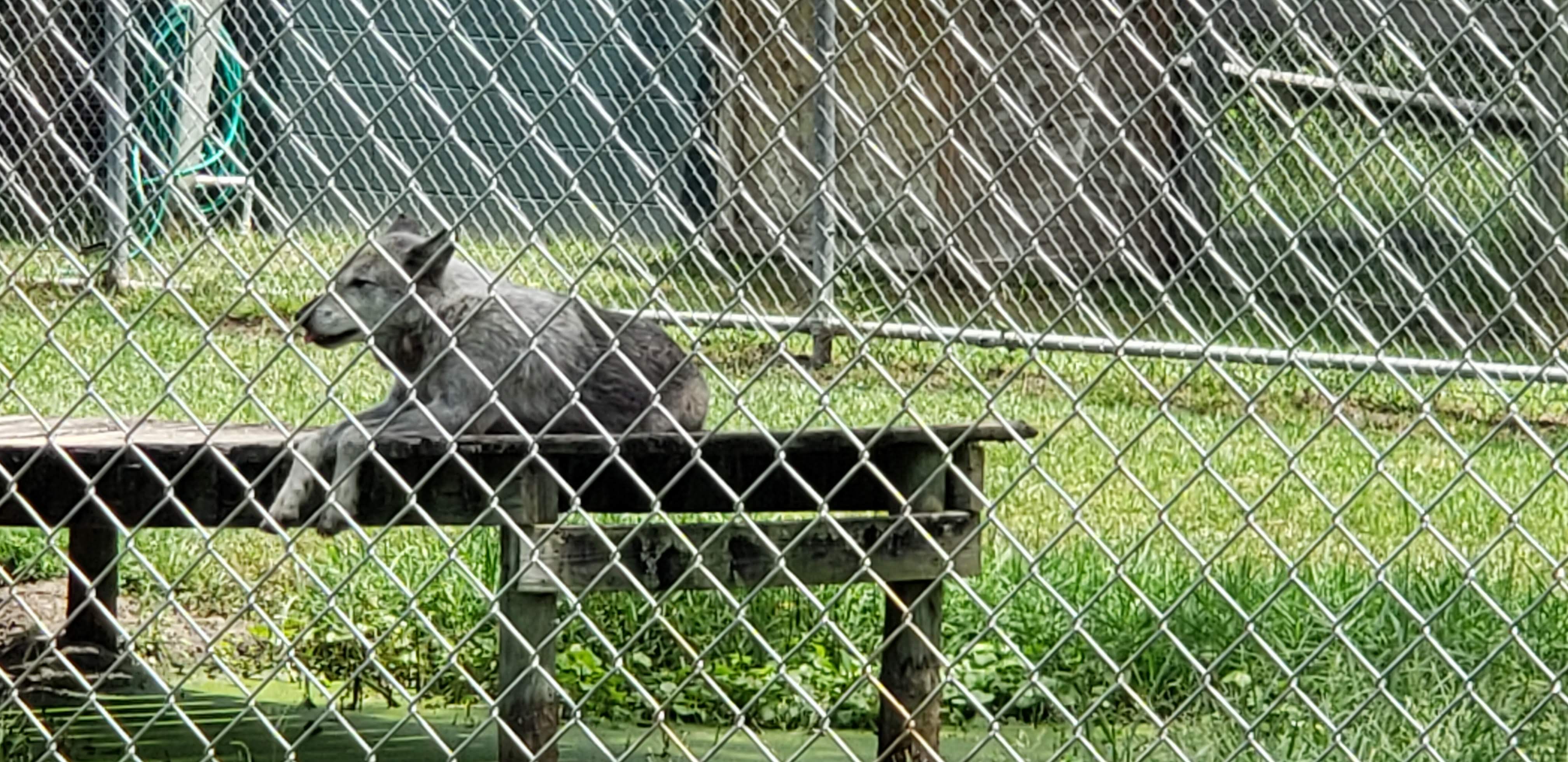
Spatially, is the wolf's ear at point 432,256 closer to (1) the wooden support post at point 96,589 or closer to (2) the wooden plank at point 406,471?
(2) the wooden plank at point 406,471

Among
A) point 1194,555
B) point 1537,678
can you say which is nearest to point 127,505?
point 1194,555

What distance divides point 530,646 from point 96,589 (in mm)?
1920

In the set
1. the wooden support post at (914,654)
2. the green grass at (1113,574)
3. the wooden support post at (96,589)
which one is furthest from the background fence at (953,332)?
the wooden support post at (914,654)

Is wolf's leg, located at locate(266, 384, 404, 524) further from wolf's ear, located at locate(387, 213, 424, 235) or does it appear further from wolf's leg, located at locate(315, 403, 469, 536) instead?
wolf's ear, located at locate(387, 213, 424, 235)

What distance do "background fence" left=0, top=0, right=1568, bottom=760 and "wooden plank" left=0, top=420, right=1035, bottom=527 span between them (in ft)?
0.57

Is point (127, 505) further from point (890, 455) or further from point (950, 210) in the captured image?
point (950, 210)

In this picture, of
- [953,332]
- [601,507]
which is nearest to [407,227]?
[601,507]

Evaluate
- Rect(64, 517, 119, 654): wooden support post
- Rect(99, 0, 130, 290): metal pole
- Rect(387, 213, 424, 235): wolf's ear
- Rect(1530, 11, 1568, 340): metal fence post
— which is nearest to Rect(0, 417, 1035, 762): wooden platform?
Rect(99, 0, 130, 290): metal pole

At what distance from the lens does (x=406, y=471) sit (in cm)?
454

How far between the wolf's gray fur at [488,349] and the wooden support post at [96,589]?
0.89 meters

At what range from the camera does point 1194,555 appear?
11.8ft

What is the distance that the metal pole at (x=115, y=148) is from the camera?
400 cm

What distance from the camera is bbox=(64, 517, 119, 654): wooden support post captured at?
6.00 meters

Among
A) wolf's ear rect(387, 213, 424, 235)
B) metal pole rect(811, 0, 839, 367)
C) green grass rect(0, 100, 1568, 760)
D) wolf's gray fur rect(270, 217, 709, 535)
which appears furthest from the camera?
metal pole rect(811, 0, 839, 367)
